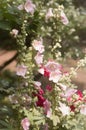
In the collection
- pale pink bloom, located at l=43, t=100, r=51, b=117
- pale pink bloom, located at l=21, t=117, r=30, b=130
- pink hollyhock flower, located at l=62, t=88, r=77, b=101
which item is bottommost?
pale pink bloom, located at l=21, t=117, r=30, b=130

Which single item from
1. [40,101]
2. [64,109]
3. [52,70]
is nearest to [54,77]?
[52,70]

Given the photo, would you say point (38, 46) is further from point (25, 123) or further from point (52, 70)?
point (25, 123)

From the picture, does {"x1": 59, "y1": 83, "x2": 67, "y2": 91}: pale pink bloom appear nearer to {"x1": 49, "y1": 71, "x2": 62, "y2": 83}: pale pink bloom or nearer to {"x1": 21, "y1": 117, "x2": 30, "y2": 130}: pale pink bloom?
{"x1": 49, "y1": 71, "x2": 62, "y2": 83}: pale pink bloom

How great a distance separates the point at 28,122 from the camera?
7.57 feet

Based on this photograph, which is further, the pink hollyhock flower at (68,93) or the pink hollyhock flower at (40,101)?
the pink hollyhock flower at (40,101)

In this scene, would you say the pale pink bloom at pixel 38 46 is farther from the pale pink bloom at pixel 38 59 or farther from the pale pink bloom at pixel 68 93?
the pale pink bloom at pixel 68 93

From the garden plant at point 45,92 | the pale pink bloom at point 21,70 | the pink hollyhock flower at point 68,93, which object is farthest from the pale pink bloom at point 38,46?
the pink hollyhock flower at point 68,93

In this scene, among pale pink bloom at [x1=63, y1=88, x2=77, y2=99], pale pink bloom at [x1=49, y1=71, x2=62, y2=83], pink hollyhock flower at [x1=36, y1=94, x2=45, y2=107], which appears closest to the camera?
pale pink bloom at [x1=49, y1=71, x2=62, y2=83]

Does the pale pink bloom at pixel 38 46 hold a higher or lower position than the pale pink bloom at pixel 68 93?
higher

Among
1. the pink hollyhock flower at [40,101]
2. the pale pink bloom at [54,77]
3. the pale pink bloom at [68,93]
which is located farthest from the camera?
the pink hollyhock flower at [40,101]

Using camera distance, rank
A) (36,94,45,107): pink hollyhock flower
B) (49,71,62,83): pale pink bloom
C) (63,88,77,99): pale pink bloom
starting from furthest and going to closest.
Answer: (36,94,45,107): pink hollyhock flower < (63,88,77,99): pale pink bloom < (49,71,62,83): pale pink bloom

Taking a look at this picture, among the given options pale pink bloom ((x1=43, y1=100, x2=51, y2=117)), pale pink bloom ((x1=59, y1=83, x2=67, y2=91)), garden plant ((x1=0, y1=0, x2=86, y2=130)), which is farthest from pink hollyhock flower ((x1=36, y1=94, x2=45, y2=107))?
pale pink bloom ((x1=59, y1=83, x2=67, y2=91))

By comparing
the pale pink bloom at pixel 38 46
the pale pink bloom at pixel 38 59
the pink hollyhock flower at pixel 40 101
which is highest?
the pale pink bloom at pixel 38 46

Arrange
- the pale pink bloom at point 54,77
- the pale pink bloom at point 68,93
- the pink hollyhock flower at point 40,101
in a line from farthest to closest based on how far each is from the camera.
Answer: the pink hollyhock flower at point 40,101 → the pale pink bloom at point 68,93 → the pale pink bloom at point 54,77
